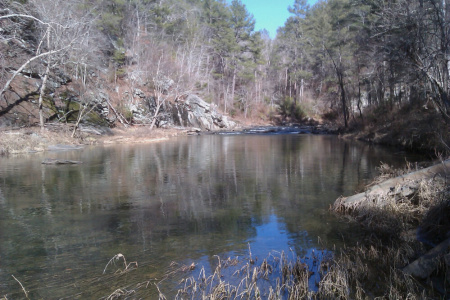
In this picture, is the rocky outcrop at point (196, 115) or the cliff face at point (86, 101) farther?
the rocky outcrop at point (196, 115)

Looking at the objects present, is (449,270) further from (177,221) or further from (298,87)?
(298,87)

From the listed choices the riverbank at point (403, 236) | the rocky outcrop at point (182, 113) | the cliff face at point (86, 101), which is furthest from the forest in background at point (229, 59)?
the riverbank at point (403, 236)

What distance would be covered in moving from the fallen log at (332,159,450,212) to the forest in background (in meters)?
6.68

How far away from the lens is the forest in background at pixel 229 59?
2433 centimetres

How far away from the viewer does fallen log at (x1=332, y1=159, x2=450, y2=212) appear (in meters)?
8.70

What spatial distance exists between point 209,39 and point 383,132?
130ft

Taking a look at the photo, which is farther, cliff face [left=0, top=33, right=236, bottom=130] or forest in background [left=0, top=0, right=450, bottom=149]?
cliff face [left=0, top=33, right=236, bottom=130]

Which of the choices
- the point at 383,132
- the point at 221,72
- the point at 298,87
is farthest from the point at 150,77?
the point at 298,87

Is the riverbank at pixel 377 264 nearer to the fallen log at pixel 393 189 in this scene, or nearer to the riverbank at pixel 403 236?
the riverbank at pixel 403 236

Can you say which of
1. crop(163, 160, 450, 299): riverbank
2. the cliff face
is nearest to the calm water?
crop(163, 160, 450, 299): riverbank

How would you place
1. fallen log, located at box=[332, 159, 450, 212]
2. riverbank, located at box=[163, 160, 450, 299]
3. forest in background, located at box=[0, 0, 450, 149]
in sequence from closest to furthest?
riverbank, located at box=[163, 160, 450, 299] → fallen log, located at box=[332, 159, 450, 212] → forest in background, located at box=[0, 0, 450, 149]

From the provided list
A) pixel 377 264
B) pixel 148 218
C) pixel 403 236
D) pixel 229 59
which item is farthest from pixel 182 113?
pixel 377 264

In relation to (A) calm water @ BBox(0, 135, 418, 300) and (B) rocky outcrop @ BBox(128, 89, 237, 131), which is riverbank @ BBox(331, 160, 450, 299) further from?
(B) rocky outcrop @ BBox(128, 89, 237, 131)

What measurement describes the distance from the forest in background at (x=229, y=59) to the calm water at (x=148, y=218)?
26.2 feet
